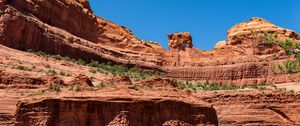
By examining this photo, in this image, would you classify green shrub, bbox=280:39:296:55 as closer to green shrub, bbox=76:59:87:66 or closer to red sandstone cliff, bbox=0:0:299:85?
red sandstone cliff, bbox=0:0:299:85

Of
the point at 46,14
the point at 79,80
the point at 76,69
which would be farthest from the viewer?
the point at 46,14

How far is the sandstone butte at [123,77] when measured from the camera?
18203 millimetres

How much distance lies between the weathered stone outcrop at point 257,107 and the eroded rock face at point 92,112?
25592 mm

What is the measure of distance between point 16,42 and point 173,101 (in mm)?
30416

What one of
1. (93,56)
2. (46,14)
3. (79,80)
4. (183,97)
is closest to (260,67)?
(93,56)

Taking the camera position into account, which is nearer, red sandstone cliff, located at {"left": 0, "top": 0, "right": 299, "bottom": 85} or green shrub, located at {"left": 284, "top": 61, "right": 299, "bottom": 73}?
green shrub, located at {"left": 284, "top": 61, "right": 299, "bottom": 73}

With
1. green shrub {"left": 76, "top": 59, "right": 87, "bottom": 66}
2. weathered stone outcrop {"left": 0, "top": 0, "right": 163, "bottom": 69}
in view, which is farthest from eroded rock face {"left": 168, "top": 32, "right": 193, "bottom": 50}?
green shrub {"left": 76, "top": 59, "right": 87, "bottom": 66}

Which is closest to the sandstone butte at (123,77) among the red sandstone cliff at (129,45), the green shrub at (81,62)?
the red sandstone cliff at (129,45)

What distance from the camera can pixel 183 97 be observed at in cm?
1986

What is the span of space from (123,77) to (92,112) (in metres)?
7.55

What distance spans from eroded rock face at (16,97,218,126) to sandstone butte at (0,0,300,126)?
4 centimetres

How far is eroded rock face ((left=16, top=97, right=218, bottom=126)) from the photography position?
58.6 ft

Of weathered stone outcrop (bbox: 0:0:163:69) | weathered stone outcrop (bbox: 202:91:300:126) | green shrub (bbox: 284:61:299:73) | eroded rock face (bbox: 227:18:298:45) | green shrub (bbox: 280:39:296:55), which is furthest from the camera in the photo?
eroded rock face (bbox: 227:18:298:45)

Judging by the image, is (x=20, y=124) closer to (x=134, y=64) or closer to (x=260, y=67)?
(x=134, y=64)
